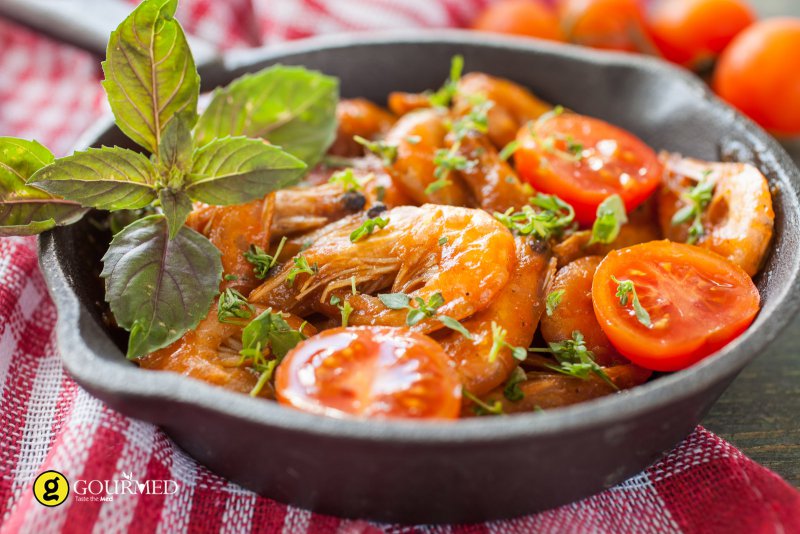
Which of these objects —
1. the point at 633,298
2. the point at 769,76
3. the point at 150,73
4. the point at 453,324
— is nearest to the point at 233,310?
the point at 453,324

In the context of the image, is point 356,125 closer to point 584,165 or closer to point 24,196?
point 584,165

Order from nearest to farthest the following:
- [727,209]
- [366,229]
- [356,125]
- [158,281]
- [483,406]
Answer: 1. [483,406]
2. [158,281]
3. [366,229]
4. [727,209]
5. [356,125]

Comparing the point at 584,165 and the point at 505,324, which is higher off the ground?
the point at 584,165

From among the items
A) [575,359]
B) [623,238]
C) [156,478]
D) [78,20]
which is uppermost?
[623,238]

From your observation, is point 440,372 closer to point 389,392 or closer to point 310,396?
point 389,392

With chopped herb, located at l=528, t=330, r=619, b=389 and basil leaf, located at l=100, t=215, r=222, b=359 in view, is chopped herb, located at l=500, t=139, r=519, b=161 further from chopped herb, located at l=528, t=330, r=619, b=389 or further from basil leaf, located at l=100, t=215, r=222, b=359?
basil leaf, located at l=100, t=215, r=222, b=359

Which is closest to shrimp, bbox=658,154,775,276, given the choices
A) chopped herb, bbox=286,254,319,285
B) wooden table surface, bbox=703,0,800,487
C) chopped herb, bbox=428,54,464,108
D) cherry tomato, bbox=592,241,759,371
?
cherry tomato, bbox=592,241,759,371
